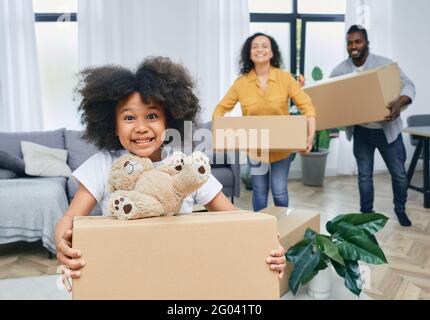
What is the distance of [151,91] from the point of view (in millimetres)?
1092

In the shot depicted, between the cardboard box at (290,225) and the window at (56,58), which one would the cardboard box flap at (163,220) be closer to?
the cardboard box at (290,225)

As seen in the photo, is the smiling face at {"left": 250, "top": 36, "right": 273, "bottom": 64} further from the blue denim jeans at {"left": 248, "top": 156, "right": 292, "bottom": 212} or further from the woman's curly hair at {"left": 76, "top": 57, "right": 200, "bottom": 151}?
the woman's curly hair at {"left": 76, "top": 57, "right": 200, "bottom": 151}

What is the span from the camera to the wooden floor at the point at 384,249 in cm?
216

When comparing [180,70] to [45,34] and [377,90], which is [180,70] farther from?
[45,34]

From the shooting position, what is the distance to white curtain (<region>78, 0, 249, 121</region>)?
4176 millimetres

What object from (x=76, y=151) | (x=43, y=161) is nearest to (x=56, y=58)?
(x=76, y=151)

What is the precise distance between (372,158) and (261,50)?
121cm

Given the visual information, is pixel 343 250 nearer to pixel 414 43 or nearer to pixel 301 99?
pixel 301 99

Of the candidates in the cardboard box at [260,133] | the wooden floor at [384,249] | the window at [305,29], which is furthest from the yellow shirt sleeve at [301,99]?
the window at [305,29]

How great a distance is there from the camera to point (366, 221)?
178cm
